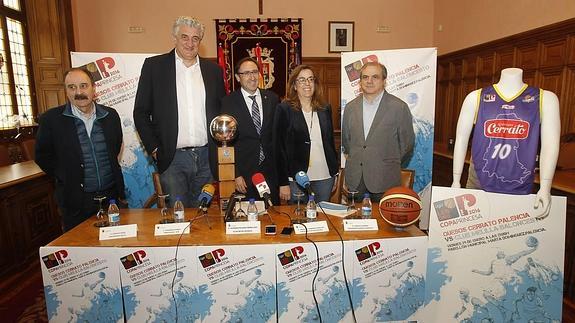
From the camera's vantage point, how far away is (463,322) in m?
1.79

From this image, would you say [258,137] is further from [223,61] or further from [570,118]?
[223,61]

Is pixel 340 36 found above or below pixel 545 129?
above

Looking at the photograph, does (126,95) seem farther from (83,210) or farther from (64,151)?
(83,210)

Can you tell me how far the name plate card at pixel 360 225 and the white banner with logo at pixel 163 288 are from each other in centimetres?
76

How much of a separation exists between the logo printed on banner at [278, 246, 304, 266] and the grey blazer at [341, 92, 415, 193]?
0.94 m

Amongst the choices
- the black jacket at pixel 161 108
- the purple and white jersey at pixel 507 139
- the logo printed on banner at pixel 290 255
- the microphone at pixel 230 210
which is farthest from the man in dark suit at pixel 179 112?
the purple and white jersey at pixel 507 139

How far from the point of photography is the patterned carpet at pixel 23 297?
2328 mm

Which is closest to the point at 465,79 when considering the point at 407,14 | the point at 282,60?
the point at 407,14

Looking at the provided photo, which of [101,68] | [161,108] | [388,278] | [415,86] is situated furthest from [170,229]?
[415,86]

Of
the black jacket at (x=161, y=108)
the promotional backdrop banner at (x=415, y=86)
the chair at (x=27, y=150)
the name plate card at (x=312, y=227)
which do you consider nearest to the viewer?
the name plate card at (x=312, y=227)

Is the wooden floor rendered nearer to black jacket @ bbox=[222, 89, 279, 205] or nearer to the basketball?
the basketball

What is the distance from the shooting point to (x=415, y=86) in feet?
11.7

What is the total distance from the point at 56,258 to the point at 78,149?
0.69 m

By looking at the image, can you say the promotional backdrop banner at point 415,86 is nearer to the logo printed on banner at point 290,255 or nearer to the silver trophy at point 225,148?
the silver trophy at point 225,148
